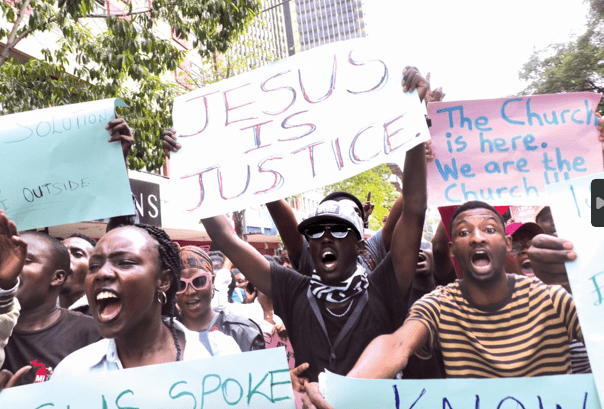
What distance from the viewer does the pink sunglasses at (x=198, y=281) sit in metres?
3.48

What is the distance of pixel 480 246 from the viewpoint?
1.99 metres

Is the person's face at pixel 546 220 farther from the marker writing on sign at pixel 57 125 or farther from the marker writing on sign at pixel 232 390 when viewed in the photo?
the marker writing on sign at pixel 57 125

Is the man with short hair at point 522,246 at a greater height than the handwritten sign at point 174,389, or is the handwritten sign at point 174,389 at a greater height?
the man with short hair at point 522,246

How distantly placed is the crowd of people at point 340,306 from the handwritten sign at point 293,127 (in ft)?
0.35

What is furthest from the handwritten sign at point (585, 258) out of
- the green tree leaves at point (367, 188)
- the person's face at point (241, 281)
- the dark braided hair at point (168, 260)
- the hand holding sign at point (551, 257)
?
the green tree leaves at point (367, 188)

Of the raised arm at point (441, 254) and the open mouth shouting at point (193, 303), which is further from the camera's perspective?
the open mouth shouting at point (193, 303)

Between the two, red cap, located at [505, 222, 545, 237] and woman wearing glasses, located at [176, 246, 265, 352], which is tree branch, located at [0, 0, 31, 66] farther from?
red cap, located at [505, 222, 545, 237]

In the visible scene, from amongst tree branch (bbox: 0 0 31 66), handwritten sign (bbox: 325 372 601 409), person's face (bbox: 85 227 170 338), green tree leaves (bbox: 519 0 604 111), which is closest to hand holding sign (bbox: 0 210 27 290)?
person's face (bbox: 85 227 170 338)

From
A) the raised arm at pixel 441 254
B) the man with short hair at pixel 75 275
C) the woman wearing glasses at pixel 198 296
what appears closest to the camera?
the raised arm at pixel 441 254

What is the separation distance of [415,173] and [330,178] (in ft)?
1.09

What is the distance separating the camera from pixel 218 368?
1900mm

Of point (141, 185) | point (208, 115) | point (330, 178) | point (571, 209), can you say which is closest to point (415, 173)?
point (330, 178)

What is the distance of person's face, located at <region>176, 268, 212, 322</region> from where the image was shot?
11.3 feet

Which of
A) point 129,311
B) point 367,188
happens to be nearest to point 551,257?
point 129,311
